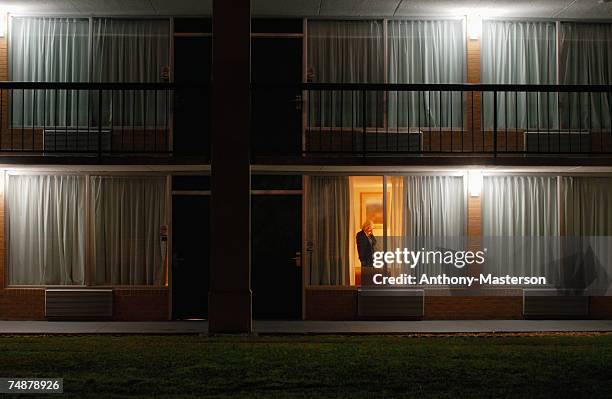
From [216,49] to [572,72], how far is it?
6.96m

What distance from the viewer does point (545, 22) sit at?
55.5 ft

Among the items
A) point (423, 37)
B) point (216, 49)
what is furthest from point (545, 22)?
point (216, 49)

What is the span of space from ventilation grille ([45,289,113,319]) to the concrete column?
2.68 meters

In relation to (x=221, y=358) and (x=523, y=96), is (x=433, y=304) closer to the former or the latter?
(x=523, y=96)

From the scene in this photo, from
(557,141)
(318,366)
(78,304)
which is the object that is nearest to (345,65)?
(557,141)

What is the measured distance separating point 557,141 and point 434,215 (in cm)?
270

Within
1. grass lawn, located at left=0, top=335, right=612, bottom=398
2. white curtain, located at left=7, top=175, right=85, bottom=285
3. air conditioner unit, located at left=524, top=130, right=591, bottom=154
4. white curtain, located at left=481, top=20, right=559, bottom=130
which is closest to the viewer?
grass lawn, located at left=0, top=335, right=612, bottom=398

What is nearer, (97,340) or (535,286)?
(97,340)

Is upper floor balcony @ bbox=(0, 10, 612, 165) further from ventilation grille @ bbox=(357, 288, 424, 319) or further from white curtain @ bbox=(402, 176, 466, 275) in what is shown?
ventilation grille @ bbox=(357, 288, 424, 319)

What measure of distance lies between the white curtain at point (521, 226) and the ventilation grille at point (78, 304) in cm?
699

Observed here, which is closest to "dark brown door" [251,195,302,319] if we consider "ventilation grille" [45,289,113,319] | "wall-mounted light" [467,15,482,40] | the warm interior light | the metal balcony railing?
the metal balcony railing

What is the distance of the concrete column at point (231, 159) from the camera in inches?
566

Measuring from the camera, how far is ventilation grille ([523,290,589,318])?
1631 centimetres

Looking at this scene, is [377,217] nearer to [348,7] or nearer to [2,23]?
[348,7]
